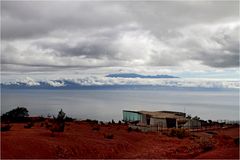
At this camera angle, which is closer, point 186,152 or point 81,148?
point 81,148

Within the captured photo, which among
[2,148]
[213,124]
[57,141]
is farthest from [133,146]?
[213,124]

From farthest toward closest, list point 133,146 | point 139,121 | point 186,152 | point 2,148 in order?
point 139,121 → point 133,146 → point 186,152 → point 2,148

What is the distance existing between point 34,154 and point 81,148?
3.00 metres

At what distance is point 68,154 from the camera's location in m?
17.9

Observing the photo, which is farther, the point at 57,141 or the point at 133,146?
the point at 133,146

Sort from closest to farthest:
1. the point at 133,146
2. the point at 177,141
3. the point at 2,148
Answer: the point at 2,148 < the point at 133,146 < the point at 177,141

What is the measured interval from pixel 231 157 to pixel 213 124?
1059 inches

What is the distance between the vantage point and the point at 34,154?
55.1ft

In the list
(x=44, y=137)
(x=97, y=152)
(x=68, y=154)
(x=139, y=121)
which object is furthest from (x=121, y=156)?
(x=139, y=121)

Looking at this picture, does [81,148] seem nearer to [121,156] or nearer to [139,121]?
[121,156]

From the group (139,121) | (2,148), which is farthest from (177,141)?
(139,121)

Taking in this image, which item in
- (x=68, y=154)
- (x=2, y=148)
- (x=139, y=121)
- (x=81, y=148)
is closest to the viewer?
(x=2, y=148)

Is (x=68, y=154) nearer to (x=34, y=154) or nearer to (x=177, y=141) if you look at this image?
(x=34, y=154)

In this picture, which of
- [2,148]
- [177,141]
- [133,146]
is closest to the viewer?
[2,148]
